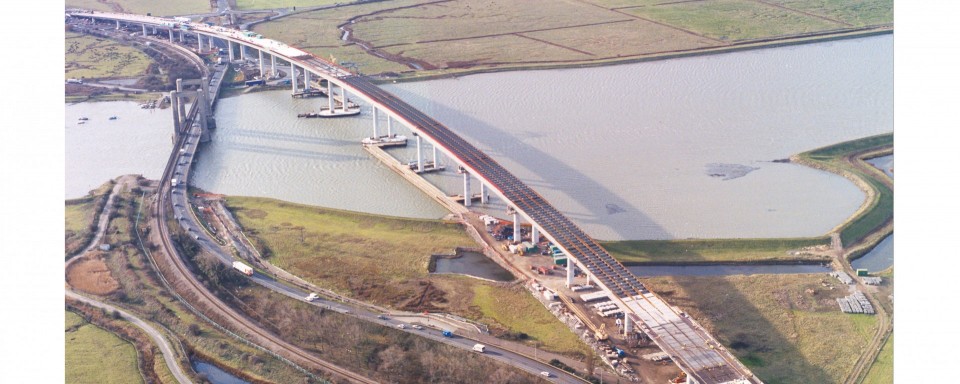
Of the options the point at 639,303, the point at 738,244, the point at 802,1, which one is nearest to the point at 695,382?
the point at 639,303

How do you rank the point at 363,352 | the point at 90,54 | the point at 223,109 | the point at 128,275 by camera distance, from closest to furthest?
the point at 363,352 → the point at 128,275 → the point at 223,109 → the point at 90,54

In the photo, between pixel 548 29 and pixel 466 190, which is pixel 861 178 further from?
pixel 548 29

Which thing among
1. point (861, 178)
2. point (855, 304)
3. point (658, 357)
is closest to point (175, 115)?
point (658, 357)

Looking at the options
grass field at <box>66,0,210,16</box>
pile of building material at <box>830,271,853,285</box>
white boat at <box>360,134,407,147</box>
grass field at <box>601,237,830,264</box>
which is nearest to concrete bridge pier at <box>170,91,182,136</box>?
white boat at <box>360,134,407,147</box>

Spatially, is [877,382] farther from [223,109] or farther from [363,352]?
[223,109]

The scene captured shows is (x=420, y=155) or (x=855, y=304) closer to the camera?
(x=855, y=304)
